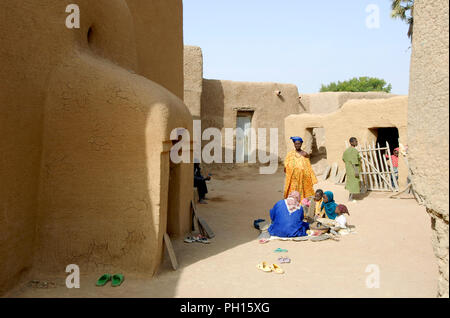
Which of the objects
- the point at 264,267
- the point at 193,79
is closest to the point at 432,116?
the point at 264,267

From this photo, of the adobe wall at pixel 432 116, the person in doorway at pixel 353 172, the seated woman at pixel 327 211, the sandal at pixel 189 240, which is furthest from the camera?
the person in doorway at pixel 353 172

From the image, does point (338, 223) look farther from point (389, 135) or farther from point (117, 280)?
point (389, 135)

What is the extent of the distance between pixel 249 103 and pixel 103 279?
13.0 meters

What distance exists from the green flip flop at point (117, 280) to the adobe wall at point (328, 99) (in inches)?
613

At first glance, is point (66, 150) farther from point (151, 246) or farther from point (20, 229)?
point (151, 246)

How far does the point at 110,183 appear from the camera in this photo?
4.44 metres

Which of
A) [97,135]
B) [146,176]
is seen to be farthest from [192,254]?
[97,135]

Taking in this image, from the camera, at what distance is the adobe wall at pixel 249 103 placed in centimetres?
1567

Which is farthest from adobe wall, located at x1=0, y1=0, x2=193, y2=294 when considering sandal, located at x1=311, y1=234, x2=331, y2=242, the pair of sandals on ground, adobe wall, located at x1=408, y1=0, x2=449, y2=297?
adobe wall, located at x1=408, y1=0, x2=449, y2=297

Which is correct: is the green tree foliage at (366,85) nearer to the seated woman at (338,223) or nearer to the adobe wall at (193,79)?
the adobe wall at (193,79)

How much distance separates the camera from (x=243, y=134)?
16594 millimetres

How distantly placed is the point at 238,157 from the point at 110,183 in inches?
477

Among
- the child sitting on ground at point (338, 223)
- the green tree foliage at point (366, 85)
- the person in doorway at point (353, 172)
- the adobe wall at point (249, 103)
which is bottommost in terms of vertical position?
the child sitting on ground at point (338, 223)

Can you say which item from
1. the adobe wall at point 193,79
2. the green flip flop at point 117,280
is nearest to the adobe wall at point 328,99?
the adobe wall at point 193,79
